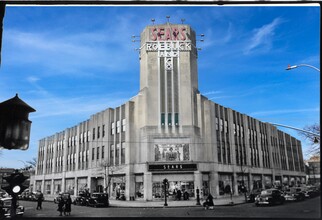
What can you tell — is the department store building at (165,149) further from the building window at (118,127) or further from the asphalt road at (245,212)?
the asphalt road at (245,212)

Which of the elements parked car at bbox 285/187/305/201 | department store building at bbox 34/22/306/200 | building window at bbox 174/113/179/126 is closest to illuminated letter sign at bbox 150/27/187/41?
department store building at bbox 34/22/306/200

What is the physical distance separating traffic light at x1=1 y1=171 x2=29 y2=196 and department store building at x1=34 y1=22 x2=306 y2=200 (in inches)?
39.4

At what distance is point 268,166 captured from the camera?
6.62 metres

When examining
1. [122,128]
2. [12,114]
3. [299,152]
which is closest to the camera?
[12,114]

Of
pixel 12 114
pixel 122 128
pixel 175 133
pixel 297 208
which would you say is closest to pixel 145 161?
pixel 122 128

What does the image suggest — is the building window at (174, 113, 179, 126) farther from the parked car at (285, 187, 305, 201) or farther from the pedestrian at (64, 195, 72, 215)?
the pedestrian at (64, 195, 72, 215)

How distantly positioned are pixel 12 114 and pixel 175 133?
10904 mm

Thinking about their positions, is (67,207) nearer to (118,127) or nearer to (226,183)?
(226,183)

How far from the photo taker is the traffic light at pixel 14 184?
3.21 metres

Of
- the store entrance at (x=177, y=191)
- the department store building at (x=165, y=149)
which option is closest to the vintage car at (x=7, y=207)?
the department store building at (x=165, y=149)

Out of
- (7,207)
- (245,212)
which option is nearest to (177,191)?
(245,212)

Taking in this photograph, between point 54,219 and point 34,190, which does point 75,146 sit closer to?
point 34,190

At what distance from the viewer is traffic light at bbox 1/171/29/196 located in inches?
127

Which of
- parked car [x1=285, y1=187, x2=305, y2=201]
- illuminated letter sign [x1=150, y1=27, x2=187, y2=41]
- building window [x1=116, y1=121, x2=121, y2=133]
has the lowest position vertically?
parked car [x1=285, y1=187, x2=305, y2=201]
